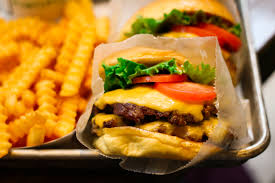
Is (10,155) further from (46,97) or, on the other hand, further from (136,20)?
(136,20)

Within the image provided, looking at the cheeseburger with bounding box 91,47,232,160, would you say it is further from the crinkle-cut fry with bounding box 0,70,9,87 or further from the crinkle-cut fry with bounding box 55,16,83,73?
the crinkle-cut fry with bounding box 0,70,9,87

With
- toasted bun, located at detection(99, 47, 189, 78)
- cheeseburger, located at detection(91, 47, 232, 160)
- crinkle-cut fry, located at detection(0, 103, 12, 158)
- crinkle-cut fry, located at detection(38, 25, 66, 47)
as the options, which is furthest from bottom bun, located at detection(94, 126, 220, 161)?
crinkle-cut fry, located at detection(38, 25, 66, 47)

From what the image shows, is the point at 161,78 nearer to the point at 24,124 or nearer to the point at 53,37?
the point at 24,124

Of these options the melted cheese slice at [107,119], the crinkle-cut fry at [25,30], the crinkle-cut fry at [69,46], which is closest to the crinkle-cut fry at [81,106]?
the crinkle-cut fry at [69,46]

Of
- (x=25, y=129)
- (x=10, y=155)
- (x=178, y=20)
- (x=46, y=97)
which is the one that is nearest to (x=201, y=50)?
(x=178, y=20)

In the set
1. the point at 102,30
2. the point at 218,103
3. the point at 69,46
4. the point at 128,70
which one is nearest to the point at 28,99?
the point at 69,46
